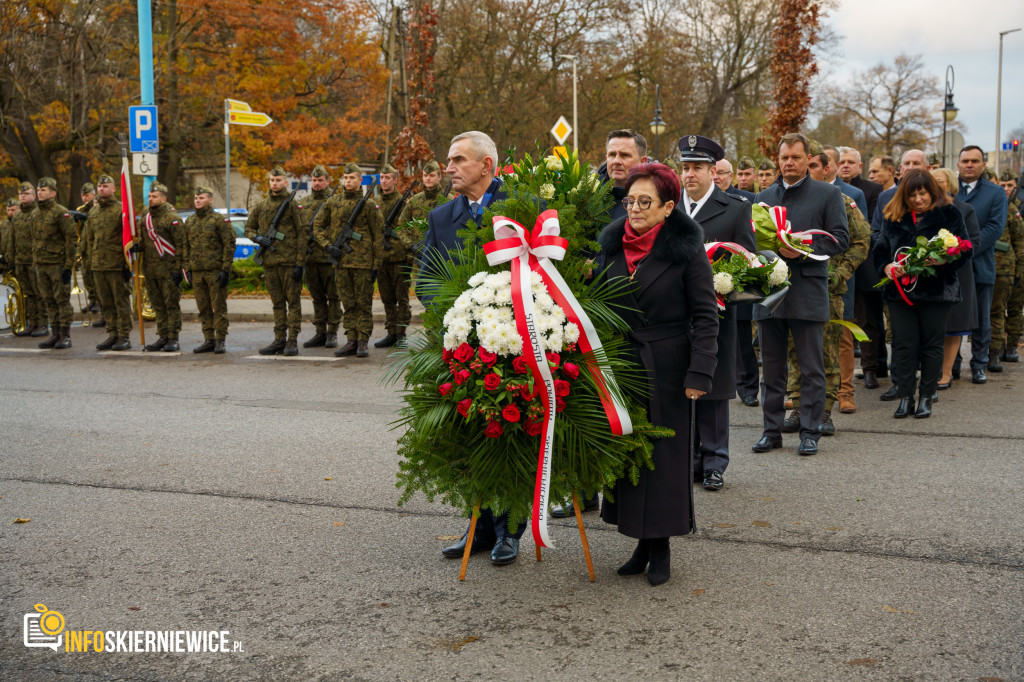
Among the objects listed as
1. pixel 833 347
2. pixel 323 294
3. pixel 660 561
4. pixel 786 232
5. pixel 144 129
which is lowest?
pixel 660 561

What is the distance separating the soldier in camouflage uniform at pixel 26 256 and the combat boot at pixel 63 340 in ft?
4.39

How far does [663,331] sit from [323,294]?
10.2m

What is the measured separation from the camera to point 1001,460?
6.82m

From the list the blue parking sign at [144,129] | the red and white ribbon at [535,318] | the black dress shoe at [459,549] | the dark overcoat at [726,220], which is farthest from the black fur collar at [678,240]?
the blue parking sign at [144,129]

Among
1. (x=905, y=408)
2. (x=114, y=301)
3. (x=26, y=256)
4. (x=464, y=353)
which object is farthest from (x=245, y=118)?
(x=464, y=353)

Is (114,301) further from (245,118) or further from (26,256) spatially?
(245,118)

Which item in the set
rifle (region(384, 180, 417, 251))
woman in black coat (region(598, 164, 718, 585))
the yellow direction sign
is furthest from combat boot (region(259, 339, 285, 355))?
woman in black coat (region(598, 164, 718, 585))

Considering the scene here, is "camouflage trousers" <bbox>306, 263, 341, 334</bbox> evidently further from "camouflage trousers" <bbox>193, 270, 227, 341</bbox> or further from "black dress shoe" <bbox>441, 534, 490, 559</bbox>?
"black dress shoe" <bbox>441, 534, 490, 559</bbox>

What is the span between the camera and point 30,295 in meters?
16.3

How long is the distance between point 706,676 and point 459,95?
29402 mm

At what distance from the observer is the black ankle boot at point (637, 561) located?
188 inches

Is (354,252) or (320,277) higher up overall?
(354,252)

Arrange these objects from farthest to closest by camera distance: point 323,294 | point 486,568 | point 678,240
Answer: point 323,294
point 486,568
point 678,240

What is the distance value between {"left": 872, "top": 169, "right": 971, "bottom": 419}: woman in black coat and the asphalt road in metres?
0.47
